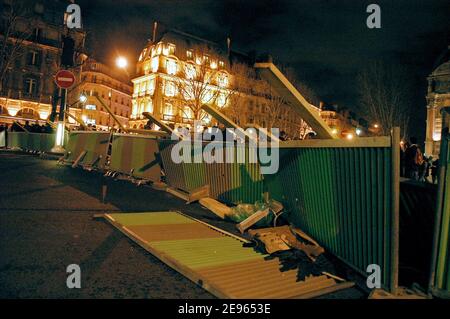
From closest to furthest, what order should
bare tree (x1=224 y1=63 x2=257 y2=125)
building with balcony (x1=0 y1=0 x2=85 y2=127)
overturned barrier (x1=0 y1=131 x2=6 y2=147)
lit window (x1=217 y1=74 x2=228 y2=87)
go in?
overturned barrier (x1=0 y1=131 x2=6 y2=147)
lit window (x1=217 y1=74 x2=228 y2=87)
bare tree (x1=224 y1=63 x2=257 y2=125)
building with balcony (x1=0 y1=0 x2=85 y2=127)

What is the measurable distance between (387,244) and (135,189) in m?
8.17

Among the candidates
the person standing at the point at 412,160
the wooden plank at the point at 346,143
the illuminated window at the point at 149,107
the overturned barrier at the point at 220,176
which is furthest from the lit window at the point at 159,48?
the wooden plank at the point at 346,143

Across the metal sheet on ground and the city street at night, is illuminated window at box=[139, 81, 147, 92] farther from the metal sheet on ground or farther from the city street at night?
the metal sheet on ground

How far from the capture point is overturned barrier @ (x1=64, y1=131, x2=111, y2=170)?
13020mm

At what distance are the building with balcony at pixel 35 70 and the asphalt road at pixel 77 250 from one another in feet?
163

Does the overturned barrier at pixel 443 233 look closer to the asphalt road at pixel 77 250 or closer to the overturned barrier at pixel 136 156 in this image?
the asphalt road at pixel 77 250

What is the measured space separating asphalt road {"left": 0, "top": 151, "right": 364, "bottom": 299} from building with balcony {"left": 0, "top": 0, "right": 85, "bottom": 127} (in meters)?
49.8

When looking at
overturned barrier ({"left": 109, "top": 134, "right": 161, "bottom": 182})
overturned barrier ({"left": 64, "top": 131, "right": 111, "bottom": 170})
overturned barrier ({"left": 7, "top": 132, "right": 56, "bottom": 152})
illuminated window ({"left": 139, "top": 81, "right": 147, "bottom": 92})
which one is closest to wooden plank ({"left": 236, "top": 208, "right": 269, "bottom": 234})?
overturned barrier ({"left": 109, "top": 134, "right": 161, "bottom": 182})

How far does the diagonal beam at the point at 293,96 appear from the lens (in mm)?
4367

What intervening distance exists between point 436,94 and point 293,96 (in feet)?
172

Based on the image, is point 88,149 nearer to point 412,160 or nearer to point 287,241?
point 287,241

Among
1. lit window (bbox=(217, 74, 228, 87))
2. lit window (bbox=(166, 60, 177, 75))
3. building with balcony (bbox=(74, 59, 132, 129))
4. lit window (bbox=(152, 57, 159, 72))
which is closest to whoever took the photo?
lit window (bbox=(217, 74, 228, 87))
